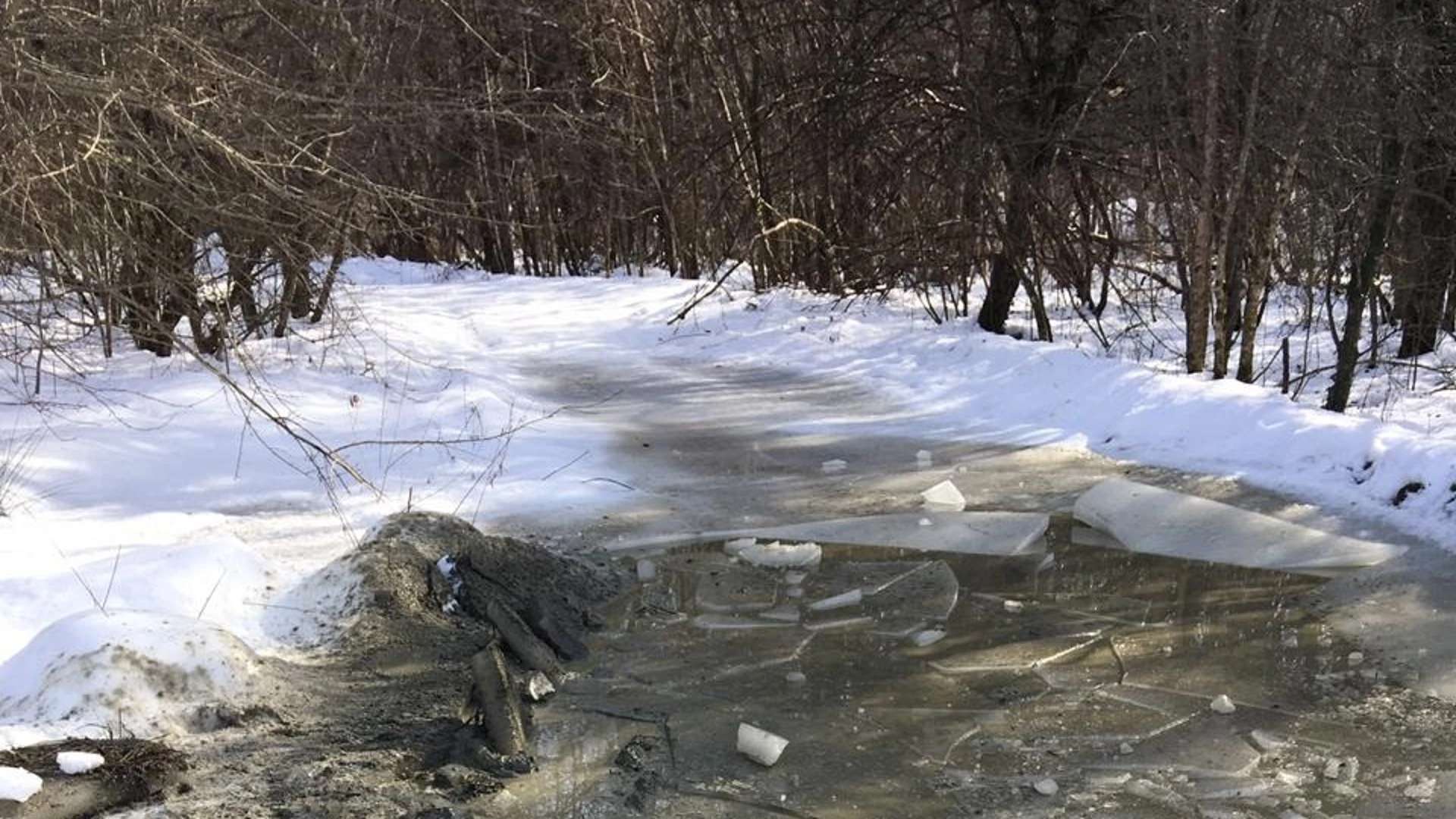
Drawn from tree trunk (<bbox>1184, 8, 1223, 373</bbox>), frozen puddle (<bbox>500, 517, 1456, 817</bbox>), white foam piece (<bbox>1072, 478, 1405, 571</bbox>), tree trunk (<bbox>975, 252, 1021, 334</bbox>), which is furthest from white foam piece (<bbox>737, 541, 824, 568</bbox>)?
tree trunk (<bbox>975, 252, 1021, 334</bbox>)

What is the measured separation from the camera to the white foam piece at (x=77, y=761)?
158 inches

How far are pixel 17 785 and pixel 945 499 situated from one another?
4950mm

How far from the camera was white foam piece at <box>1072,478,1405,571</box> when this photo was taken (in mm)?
6328

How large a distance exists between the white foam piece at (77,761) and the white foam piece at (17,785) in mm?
132

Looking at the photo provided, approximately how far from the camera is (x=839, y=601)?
5.94m

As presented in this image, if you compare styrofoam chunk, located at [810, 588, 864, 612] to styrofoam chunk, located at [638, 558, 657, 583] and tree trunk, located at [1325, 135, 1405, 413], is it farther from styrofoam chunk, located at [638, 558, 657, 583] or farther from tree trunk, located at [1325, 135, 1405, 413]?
tree trunk, located at [1325, 135, 1405, 413]

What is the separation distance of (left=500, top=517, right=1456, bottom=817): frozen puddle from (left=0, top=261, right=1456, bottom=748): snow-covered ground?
4.36 feet

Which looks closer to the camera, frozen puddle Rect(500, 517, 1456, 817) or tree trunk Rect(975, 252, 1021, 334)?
frozen puddle Rect(500, 517, 1456, 817)

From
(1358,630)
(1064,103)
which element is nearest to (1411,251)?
(1064,103)

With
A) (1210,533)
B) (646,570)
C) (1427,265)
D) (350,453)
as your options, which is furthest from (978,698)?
(1427,265)

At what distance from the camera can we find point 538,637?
5.48m

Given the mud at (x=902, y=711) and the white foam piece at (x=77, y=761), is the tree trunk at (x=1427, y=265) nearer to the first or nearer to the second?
the mud at (x=902, y=711)

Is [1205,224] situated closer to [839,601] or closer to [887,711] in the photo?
[839,601]

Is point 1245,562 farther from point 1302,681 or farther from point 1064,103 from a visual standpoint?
point 1064,103
